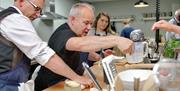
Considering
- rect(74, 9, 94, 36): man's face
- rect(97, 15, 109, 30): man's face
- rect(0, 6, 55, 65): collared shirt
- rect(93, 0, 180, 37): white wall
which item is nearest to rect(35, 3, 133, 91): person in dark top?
rect(74, 9, 94, 36): man's face

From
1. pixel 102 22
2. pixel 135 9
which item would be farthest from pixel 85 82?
pixel 135 9

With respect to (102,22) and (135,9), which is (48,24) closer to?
(102,22)

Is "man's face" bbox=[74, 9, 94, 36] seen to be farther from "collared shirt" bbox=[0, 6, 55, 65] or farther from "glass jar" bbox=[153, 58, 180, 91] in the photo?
"glass jar" bbox=[153, 58, 180, 91]

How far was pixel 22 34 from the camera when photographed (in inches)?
55.2

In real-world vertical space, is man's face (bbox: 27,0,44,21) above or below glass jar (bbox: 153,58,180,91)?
above

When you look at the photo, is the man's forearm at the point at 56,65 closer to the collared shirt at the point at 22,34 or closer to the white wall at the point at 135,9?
the collared shirt at the point at 22,34

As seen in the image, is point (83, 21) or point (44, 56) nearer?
point (44, 56)

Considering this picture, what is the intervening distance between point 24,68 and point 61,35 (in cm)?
39

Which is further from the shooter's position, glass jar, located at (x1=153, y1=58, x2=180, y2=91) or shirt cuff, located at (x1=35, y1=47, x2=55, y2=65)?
shirt cuff, located at (x1=35, y1=47, x2=55, y2=65)

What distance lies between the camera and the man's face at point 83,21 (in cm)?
188

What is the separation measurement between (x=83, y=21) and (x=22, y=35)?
602 mm

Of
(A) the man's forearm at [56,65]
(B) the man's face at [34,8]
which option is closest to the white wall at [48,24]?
(B) the man's face at [34,8]

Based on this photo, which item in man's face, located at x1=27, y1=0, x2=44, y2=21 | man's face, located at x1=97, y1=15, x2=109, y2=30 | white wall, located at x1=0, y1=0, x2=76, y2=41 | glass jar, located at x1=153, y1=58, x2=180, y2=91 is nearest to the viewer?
glass jar, located at x1=153, y1=58, x2=180, y2=91

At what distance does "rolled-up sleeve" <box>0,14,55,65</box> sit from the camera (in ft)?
4.60
